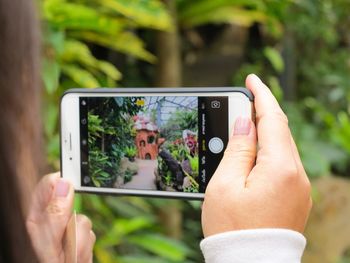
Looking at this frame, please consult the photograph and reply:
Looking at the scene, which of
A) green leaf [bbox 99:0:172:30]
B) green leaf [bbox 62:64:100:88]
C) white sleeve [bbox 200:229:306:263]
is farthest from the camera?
green leaf [bbox 99:0:172:30]

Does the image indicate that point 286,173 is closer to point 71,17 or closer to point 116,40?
point 71,17

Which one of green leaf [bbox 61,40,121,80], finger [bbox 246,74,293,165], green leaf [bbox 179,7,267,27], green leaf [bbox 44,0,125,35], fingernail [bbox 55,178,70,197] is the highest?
green leaf [bbox 179,7,267,27]

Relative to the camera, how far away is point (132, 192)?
715 millimetres

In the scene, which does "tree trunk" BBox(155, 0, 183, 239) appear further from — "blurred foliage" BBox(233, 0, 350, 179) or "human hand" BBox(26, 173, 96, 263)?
"human hand" BBox(26, 173, 96, 263)

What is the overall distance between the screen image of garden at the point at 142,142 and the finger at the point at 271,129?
0.37 feet

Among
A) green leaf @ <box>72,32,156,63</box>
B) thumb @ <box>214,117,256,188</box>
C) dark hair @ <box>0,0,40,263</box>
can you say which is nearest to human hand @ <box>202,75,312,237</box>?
thumb @ <box>214,117,256,188</box>

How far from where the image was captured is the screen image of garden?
0.70 m

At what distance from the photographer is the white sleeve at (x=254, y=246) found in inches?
19.9

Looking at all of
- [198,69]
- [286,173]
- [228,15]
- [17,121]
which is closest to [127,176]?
[286,173]

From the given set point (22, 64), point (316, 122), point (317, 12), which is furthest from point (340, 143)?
point (22, 64)

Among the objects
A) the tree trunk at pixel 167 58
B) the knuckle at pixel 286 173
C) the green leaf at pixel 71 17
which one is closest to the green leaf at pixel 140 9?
the green leaf at pixel 71 17

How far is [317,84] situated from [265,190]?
3.21 m

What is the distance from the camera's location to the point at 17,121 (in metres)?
0.32

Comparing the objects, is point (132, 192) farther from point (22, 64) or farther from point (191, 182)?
point (22, 64)
